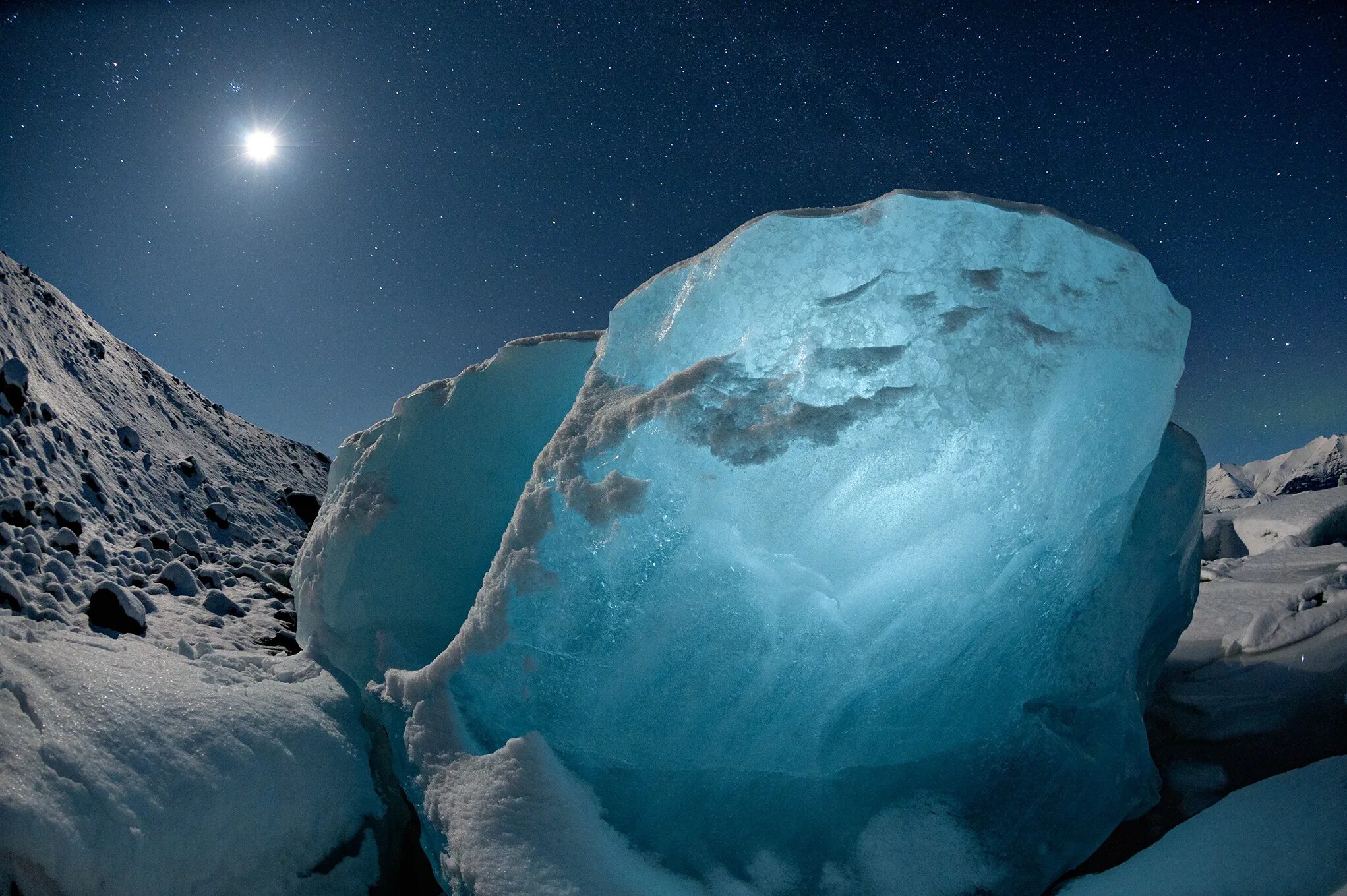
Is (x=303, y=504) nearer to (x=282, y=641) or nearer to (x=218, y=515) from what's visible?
(x=218, y=515)

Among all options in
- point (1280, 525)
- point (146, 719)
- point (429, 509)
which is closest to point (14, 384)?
point (429, 509)

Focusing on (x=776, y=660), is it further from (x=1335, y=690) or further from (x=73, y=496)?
(x=73, y=496)

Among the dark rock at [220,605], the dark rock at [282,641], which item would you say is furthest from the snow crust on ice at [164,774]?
the dark rock at [220,605]

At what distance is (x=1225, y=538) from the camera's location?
10695 mm

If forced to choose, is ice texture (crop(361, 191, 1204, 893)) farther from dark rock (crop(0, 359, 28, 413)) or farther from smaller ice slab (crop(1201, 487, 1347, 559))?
smaller ice slab (crop(1201, 487, 1347, 559))

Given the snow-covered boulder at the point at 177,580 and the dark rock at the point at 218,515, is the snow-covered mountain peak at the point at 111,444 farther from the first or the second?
the snow-covered boulder at the point at 177,580

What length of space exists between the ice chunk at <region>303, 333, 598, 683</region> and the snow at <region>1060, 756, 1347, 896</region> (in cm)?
289

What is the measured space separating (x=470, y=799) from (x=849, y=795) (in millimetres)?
1429

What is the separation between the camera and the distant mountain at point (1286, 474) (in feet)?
84.1

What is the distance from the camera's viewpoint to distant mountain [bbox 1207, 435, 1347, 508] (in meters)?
25.6

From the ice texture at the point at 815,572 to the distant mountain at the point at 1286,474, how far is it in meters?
24.7

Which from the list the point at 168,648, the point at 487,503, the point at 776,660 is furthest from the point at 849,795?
the point at 168,648

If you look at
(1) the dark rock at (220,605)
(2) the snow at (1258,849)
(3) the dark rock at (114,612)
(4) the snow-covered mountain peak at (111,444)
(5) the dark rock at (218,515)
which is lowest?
(2) the snow at (1258,849)

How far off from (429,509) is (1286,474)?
38.9 metres
